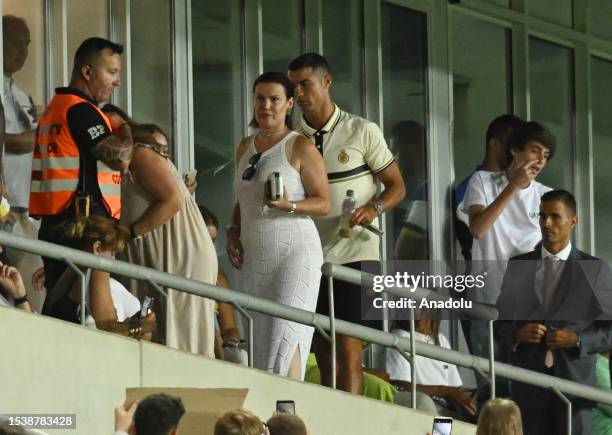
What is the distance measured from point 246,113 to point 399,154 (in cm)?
193

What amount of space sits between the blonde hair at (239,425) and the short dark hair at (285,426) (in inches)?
19.4

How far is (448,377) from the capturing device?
11.3 meters

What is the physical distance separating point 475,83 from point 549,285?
12.4 ft

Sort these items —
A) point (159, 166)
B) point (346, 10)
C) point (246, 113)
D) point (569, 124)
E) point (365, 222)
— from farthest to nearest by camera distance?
1. point (569, 124)
2. point (346, 10)
3. point (246, 113)
4. point (365, 222)
5. point (159, 166)

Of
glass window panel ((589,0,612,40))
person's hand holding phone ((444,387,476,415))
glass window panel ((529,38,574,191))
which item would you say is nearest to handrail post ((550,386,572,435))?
person's hand holding phone ((444,387,476,415))

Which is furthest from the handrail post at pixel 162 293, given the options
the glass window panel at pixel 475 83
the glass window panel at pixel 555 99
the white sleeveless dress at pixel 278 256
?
the glass window panel at pixel 555 99

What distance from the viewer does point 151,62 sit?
38.2ft

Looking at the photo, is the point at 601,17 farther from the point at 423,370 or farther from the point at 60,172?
the point at 60,172

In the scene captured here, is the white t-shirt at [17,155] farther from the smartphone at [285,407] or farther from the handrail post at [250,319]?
the smartphone at [285,407]

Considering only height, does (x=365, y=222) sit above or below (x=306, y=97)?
below

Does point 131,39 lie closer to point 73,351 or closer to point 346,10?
point 346,10

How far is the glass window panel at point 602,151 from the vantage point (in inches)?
630

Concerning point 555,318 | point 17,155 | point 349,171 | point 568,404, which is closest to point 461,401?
point 555,318

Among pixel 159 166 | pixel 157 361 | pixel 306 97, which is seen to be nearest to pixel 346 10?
pixel 306 97
